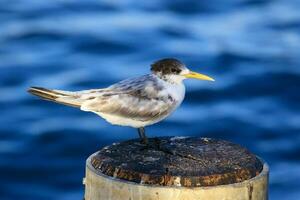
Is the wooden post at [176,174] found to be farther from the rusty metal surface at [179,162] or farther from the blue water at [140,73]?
the blue water at [140,73]

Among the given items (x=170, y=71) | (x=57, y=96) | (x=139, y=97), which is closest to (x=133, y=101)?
(x=139, y=97)

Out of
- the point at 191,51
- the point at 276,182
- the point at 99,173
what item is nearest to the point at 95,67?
the point at 191,51

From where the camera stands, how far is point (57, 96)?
21.5 feet

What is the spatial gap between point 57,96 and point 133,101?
0.56 meters

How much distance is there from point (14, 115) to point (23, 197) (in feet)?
6.85

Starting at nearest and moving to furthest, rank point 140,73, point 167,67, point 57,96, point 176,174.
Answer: point 176,174 → point 57,96 → point 167,67 → point 140,73

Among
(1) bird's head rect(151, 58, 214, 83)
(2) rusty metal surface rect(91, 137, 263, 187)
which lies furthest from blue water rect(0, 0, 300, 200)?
(2) rusty metal surface rect(91, 137, 263, 187)

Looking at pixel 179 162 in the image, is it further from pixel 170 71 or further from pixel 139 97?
pixel 170 71

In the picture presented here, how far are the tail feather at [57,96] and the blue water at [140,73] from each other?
6.78 m

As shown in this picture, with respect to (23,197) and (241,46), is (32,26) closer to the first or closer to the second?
(241,46)

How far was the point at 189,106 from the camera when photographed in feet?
49.5

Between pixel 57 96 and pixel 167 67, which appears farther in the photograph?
pixel 167 67

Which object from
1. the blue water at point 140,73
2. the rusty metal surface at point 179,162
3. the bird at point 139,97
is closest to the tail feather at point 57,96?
the bird at point 139,97

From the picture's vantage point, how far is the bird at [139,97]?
668cm
